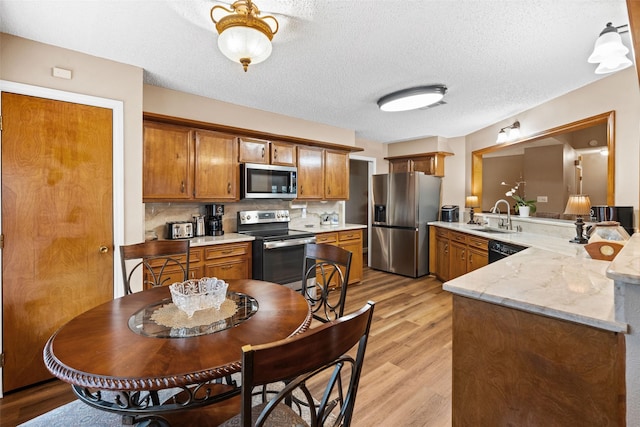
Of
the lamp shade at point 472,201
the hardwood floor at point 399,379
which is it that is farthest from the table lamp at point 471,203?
the hardwood floor at point 399,379

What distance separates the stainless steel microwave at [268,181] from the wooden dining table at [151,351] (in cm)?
209

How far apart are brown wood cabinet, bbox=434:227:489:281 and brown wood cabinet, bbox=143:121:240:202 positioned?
302 centimetres

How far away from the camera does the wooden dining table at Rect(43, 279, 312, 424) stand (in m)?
0.89

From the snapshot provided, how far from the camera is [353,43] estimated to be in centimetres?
205

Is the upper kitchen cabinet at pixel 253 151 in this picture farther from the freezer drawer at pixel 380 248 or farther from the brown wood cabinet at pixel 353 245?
the freezer drawer at pixel 380 248

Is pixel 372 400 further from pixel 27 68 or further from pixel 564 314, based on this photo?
pixel 27 68

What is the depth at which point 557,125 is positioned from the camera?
319cm

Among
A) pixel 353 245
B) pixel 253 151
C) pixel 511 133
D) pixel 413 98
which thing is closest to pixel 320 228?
pixel 353 245

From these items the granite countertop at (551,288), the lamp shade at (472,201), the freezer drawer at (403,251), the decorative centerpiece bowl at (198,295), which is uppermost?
the lamp shade at (472,201)

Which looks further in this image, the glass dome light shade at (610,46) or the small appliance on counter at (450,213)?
the small appliance on counter at (450,213)

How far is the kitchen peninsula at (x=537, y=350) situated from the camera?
101 centimetres

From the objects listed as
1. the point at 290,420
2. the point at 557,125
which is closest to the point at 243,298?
the point at 290,420

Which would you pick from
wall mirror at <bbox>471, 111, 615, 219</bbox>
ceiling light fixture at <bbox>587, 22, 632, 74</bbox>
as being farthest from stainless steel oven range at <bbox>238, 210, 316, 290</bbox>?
wall mirror at <bbox>471, 111, 615, 219</bbox>

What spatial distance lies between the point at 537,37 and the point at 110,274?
354cm
